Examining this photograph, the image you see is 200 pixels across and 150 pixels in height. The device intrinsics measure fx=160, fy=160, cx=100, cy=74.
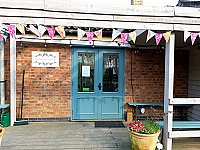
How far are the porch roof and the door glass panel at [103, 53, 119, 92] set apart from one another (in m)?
2.06

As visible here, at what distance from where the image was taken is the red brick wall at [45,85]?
14.0ft

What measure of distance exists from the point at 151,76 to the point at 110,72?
47.7 inches

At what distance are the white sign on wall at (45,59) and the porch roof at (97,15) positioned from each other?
2029mm

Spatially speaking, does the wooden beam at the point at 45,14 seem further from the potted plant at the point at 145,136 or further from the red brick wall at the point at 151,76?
the red brick wall at the point at 151,76

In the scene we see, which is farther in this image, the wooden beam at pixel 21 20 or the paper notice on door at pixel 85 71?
the paper notice on door at pixel 85 71

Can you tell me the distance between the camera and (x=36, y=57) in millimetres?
4293

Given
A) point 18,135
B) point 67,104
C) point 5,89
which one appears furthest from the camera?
point 67,104

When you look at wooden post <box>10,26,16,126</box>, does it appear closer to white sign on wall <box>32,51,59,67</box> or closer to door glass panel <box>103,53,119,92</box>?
white sign on wall <box>32,51,59,67</box>

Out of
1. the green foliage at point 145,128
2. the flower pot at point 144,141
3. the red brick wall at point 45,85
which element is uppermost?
the red brick wall at point 45,85

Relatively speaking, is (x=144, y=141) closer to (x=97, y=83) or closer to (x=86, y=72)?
(x=97, y=83)

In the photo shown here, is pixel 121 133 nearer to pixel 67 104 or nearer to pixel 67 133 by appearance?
pixel 67 133

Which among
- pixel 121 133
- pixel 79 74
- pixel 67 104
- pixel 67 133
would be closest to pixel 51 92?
pixel 67 104

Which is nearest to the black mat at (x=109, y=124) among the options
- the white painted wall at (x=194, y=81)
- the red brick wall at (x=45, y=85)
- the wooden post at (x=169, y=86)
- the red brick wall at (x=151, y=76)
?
the red brick wall at (x=151, y=76)

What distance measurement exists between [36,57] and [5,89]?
3.77 feet
